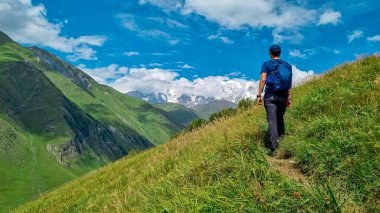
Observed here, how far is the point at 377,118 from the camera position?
848cm

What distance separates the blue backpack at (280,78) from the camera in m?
10.7

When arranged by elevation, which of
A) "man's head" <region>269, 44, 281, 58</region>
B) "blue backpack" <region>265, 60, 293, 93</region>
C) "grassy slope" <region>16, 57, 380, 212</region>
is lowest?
"grassy slope" <region>16, 57, 380, 212</region>

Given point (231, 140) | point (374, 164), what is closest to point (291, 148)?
point (231, 140)

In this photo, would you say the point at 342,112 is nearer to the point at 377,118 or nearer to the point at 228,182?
the point at 377,118

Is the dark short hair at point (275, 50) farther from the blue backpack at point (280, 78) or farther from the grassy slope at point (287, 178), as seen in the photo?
the grassy slope at point (287, 178)

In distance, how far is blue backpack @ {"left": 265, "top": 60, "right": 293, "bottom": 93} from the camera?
35.0ft

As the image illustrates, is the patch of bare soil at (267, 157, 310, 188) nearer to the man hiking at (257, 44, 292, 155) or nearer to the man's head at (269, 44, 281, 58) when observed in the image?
the man hiking at (257, 44, 292, 155)

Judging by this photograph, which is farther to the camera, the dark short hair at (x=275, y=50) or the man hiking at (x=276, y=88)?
the dark short hair at (x=275, y=50)

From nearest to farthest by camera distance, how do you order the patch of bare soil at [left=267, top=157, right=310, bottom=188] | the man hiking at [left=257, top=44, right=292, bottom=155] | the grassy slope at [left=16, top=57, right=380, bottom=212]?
the grassy slope at [left=16, top=57, right=380, bottom=212], the patch of bare soil at [left=267, top=157, right=310, bottom=188], the man hiking at [left=257, top=44, right=292, bottom=155]

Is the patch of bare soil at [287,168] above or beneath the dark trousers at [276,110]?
beneath

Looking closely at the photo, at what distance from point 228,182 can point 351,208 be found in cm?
208

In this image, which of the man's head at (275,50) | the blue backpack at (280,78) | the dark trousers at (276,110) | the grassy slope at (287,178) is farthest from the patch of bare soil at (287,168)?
the man's head at (275,50)

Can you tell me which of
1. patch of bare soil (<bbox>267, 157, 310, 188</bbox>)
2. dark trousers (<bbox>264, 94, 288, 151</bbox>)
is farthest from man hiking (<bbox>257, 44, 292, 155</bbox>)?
patch of bare soil (<bbox>267, 157, 310, 188</bbox>)

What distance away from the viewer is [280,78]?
35.0ft
